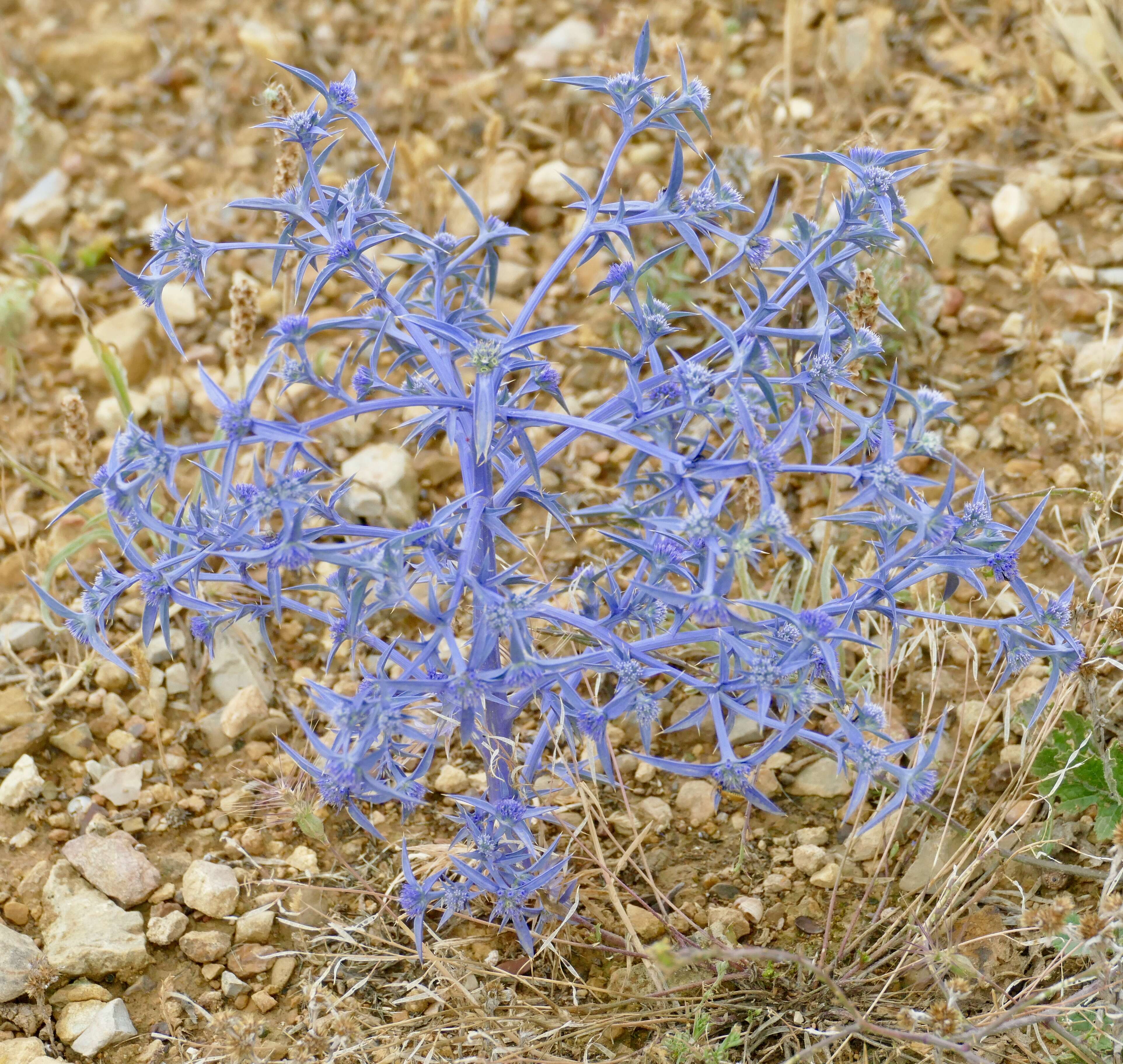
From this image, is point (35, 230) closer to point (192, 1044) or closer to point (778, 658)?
point (192, 1044)

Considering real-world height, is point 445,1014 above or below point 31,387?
below

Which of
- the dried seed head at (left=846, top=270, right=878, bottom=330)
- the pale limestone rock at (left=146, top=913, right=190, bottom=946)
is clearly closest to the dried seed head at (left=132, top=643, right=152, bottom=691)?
the pale limestone rock at (left=146, top=913, right=190, bottom=946)

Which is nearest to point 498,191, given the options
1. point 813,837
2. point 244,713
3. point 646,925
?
point 244,713

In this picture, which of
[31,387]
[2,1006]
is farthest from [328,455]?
[2,1006]

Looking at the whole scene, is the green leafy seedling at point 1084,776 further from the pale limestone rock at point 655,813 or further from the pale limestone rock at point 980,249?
the pale limestone rock at point 980,249

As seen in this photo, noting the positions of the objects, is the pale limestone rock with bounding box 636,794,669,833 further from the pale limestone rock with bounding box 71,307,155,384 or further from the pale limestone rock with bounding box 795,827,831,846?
the pale limestone rock with bounding box 71,307,155,384

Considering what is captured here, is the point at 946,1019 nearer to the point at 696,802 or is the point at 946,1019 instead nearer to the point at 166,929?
the point at 696,802
